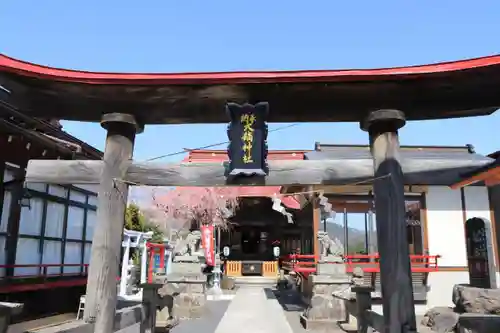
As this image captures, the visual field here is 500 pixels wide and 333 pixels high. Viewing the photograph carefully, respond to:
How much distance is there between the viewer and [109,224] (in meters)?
5.18

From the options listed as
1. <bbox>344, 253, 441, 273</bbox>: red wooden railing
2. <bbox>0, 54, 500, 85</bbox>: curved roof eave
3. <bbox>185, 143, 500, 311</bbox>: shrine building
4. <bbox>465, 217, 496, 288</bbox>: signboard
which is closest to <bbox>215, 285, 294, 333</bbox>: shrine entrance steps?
<bbox>185, 143, 500, 311</bbox>: shrine building

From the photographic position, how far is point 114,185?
526cm

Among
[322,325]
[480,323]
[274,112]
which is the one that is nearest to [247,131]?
[274,112]

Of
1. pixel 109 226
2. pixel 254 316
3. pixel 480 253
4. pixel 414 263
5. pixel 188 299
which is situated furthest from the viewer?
pixel 414 263

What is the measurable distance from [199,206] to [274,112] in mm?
17493

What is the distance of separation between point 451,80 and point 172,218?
2067cm

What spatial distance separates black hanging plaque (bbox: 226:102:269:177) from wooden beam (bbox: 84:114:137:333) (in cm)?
145

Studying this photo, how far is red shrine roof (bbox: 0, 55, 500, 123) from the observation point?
16.2ft

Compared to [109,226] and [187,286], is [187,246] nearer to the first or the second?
[187,286]

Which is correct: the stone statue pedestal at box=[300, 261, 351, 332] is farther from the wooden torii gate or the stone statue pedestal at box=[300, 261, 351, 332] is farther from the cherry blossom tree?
the cherry blossom tree

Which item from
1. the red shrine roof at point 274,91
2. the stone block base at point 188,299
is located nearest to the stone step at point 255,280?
the stone block base at point 188,299

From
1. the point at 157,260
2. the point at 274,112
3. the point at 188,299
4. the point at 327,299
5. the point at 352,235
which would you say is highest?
the point at 274,112

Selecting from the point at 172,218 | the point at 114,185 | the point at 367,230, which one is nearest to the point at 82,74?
the point at 114,185

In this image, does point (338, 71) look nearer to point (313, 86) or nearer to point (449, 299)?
Answer: point (313, 86)
